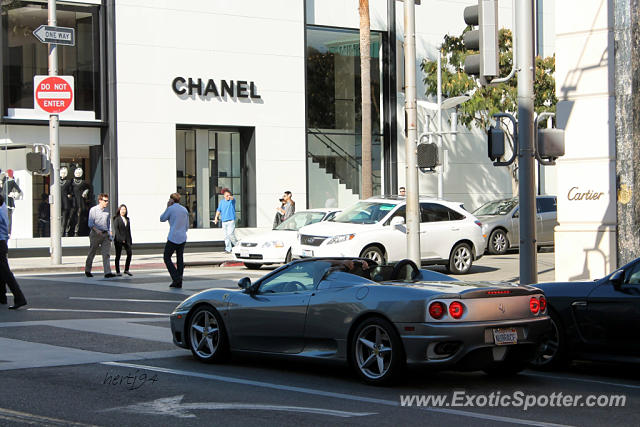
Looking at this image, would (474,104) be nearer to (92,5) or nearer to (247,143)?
(247,143)

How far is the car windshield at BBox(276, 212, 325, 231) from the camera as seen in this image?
24531 mm

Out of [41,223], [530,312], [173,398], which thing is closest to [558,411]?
[530,312]

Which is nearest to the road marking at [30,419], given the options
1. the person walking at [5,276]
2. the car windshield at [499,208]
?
the person walking at [5,276]

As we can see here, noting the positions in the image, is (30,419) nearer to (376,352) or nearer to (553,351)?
(376,352)

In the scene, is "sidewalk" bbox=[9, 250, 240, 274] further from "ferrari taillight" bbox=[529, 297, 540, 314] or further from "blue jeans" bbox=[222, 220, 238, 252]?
"ferrari taillight" bbox=[529, 297, 540, 314]

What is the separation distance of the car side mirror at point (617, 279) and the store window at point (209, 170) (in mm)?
22165

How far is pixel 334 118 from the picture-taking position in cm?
3366

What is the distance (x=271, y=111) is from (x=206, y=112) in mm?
2345

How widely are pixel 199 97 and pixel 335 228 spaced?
34.6 ft

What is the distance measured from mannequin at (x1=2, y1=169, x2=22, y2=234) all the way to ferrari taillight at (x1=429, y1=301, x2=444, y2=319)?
72.8ft

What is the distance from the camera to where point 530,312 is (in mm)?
8969

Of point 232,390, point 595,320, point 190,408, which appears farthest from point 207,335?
point 595,320

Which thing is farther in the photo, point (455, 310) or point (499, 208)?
point (499, 208)

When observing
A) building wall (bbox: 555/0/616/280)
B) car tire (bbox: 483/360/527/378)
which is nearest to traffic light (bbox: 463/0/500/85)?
building wall (bbox: 555/0/616/280)
